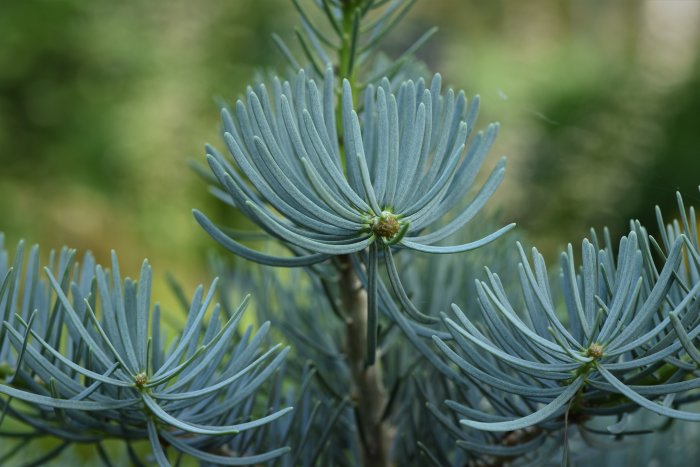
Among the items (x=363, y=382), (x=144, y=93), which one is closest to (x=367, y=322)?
(x=363, y=382)

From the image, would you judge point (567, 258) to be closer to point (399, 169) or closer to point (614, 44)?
point (399, 169)

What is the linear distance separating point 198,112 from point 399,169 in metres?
1.49

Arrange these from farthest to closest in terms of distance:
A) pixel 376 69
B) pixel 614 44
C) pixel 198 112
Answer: pixel 614 44, pixel 198 112, pixel 376 69

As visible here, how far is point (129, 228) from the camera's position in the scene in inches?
57.4

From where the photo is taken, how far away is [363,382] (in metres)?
0.20

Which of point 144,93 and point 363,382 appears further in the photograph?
point 144,93

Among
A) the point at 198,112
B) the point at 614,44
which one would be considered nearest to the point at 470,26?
the point at 614,44

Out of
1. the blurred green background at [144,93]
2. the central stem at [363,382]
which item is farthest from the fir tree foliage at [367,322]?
the blurred green background at [144,93]

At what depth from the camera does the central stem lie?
0.63 feet

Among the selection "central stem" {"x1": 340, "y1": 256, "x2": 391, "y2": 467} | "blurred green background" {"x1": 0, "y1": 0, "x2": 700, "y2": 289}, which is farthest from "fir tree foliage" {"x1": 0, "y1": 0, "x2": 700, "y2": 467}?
"blurred green background" {"x1": 0, "y1": 0, "x2": 700, "y2": 289}

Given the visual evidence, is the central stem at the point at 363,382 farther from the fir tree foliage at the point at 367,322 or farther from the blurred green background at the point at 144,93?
the blurred green background at the point at 144,93

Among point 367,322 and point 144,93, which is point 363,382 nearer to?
point 367,322

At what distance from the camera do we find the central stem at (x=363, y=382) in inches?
7.6

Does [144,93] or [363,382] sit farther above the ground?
[144,93]
